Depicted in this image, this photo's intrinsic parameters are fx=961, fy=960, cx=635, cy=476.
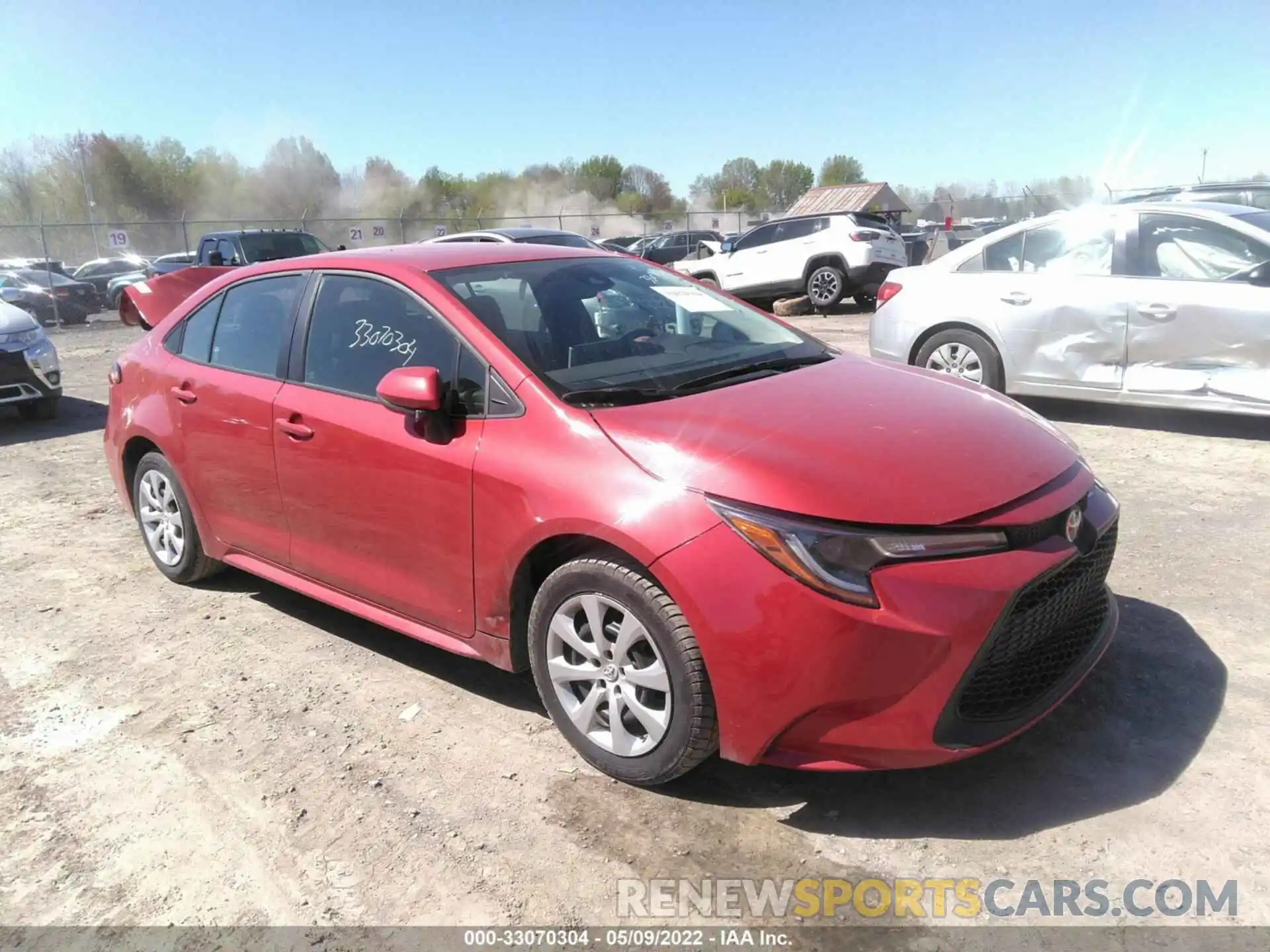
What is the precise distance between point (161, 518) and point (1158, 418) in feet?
22.4

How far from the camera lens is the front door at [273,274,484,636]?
3287 mm

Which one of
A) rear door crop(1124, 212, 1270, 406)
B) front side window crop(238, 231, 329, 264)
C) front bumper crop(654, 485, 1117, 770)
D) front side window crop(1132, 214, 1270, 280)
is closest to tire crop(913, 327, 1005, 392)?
rear door crop(1124, 212, 1270, 406)

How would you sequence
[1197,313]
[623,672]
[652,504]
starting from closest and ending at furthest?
[652,504] < [623,672] < [1197,313]

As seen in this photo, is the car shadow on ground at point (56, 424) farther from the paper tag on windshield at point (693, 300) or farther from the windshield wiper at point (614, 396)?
the windshield wiper at point (614, 396)

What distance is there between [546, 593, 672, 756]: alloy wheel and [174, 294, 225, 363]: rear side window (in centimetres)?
250

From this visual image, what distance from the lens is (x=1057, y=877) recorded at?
2.49m

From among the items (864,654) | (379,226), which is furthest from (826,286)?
(379,226)

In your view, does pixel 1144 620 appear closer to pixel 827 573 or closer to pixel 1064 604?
pixel 1064 604

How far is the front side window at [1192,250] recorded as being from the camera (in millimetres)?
6344

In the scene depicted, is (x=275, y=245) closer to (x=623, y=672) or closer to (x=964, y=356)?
(x=964, y=356)

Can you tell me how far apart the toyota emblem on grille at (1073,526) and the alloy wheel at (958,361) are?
15.4ft

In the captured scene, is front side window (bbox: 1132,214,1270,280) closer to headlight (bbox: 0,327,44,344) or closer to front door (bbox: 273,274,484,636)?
front door (bbox: 273,274,484,636)

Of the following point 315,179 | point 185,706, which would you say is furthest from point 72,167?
point 185,706

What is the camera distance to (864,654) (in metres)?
2.48
